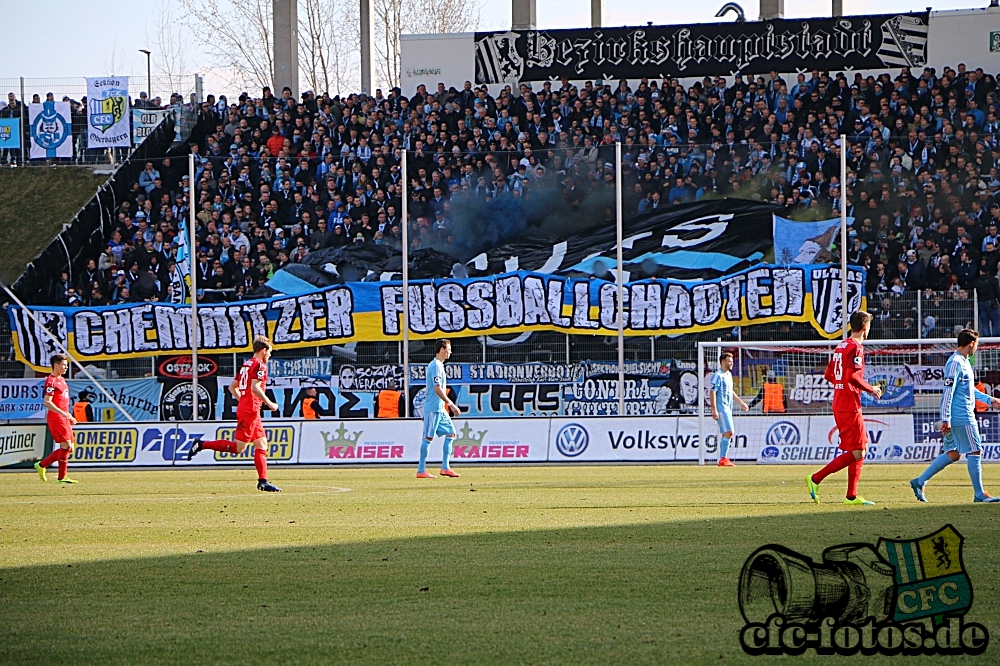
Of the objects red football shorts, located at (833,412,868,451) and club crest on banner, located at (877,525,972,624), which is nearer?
club crest on banner, located at (877,525,972,624)

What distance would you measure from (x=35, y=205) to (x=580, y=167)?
60.9ft

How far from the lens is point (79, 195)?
38.7 metres

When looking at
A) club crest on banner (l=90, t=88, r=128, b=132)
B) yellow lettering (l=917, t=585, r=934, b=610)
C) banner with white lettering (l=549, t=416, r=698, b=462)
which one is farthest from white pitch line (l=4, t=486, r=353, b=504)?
club crest on banner (l=90, t=88, r=128, b=132)

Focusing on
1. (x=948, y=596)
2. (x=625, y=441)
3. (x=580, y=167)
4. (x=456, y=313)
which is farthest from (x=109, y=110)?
(x=948, y=596)

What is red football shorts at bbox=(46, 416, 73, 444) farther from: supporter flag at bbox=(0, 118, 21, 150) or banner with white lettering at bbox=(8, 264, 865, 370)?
supporter flag at bbox=(0, 118, 21, 150)

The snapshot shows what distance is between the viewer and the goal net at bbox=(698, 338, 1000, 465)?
72.1 ft

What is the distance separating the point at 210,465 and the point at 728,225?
40.1 feet

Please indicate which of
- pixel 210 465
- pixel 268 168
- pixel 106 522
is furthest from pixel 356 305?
pixel 106 522

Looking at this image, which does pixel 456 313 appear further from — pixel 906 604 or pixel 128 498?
pixel 906 604

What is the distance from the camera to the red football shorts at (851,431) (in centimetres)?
1321

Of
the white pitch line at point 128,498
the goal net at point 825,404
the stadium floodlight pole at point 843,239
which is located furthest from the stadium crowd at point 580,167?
the white pitch line at point 128,498

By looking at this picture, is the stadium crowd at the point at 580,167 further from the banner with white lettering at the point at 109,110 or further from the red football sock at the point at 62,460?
the red football sock at the point at 62,460

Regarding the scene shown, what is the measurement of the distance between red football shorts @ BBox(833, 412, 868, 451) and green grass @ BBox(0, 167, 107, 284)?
2757 centimetres

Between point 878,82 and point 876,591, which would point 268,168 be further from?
point 876,591
